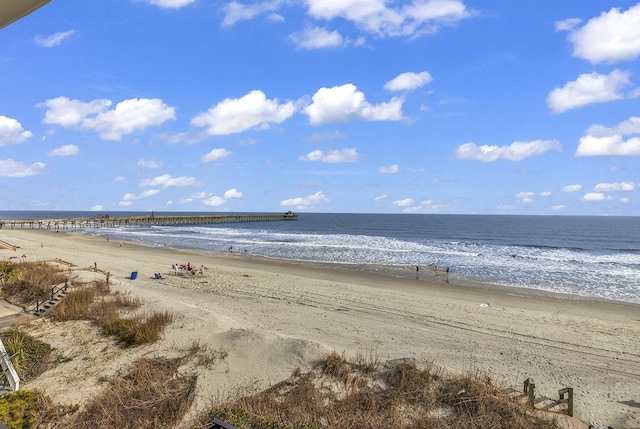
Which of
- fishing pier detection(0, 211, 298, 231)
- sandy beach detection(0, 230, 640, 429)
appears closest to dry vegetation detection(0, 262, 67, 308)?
sandy beach detection(0, 230, 640, 429)

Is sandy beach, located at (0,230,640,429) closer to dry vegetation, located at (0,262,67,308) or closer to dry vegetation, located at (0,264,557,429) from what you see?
dry vegetation, located at (0,264,557,429)

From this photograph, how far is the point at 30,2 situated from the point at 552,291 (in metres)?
32.0

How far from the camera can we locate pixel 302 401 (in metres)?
9.27

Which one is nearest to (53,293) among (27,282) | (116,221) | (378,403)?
(27,282)

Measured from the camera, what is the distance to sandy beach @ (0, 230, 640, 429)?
36.8 ft

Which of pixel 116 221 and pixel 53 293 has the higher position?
pixel 116 221

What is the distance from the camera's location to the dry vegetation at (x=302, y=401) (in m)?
8.59

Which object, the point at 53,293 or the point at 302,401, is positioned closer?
the point at 302,401

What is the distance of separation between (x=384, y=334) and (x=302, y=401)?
24.9ft

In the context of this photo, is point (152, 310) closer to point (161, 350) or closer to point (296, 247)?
point (161, 350)

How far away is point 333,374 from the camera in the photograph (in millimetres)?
10641

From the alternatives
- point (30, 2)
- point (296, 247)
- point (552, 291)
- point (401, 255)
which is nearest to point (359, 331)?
point (30, 2)

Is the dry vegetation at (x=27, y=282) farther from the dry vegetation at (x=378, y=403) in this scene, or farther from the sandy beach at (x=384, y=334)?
the dry vegetation at (x=378, y=403)

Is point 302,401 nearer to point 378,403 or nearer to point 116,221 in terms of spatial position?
point 378,403
